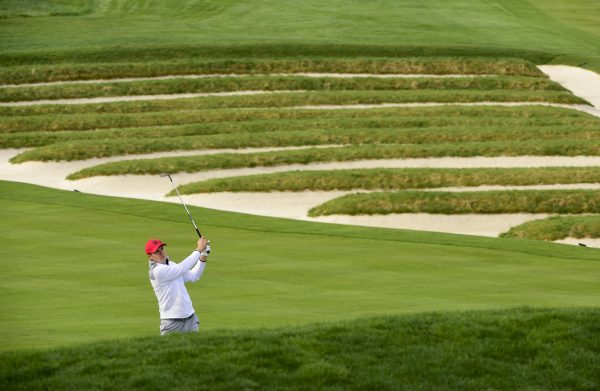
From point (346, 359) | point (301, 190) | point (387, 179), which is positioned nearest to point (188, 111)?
point (301, 190)

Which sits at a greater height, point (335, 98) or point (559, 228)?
point (335, 98)

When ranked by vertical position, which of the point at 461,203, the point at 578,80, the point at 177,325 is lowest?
the point at 578,80

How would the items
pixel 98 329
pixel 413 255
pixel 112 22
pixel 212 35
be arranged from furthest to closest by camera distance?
pixel 112 22, pixel 212 35, pixel 413 255, pixel 98 329

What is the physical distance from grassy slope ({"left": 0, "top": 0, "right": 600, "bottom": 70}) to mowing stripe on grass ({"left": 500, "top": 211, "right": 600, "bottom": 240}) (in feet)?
113

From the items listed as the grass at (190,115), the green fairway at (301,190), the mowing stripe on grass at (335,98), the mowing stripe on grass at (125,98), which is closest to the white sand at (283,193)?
the green fairway at (301,190)

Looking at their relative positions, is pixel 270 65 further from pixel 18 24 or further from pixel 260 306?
pixel 260 306

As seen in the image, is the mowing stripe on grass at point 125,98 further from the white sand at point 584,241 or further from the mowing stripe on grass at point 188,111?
the white sand at point 584,241

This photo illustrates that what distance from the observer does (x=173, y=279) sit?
58.7ft

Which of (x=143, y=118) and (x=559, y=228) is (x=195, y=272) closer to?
(x=559, y=228)

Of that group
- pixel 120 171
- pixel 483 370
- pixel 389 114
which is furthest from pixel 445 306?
pixel 389 114

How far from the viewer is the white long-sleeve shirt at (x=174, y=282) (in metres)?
17.8

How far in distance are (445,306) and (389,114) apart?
35.7 m

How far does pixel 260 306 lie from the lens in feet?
75.3

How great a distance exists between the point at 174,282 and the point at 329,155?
32.0 meters
